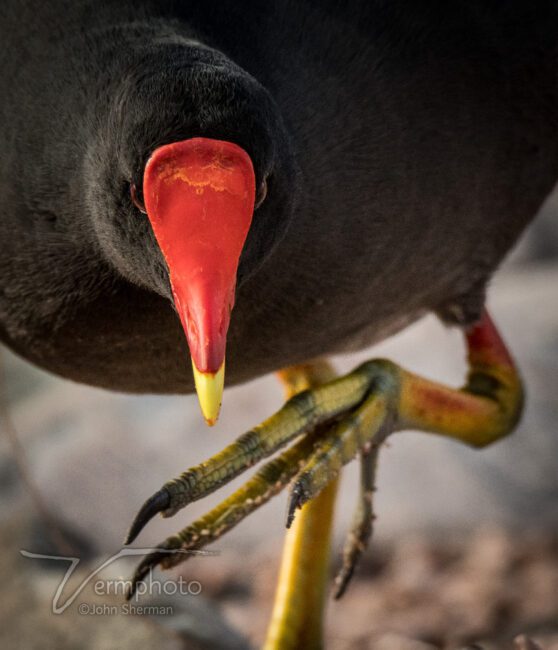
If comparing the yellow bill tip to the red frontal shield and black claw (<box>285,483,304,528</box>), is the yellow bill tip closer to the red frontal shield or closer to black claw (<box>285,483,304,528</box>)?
the red frontal shield

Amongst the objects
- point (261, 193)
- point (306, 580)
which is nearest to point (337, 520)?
point (306, 580)

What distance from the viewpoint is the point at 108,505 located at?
4.43 m

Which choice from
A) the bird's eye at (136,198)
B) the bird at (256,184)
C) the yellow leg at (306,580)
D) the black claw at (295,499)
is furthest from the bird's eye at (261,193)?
the yellow leg at (306,580)

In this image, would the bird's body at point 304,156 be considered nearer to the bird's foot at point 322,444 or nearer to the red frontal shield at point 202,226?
the bird's foot at point 322,444

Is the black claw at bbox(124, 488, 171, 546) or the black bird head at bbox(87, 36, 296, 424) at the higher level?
the black bird head at bbox(87, 36, 296, 424)

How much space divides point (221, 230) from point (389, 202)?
65 centimetres

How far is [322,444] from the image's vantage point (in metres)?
2.47

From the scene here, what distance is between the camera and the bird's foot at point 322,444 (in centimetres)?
228

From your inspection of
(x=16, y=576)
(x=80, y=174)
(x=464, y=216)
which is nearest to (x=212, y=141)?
(x=80, y=174)

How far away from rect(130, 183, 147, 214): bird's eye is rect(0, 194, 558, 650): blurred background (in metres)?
1.63

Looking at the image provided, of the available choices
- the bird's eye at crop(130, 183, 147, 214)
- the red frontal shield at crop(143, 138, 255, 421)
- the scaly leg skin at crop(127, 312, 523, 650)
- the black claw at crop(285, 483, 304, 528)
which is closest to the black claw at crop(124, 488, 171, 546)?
the scaly leg skin at crop(127, 312, 523, 650)

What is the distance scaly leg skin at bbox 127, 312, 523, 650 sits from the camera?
2295 mm

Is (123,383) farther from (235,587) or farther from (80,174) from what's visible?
(235,587)

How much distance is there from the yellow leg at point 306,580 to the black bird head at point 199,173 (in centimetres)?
140
